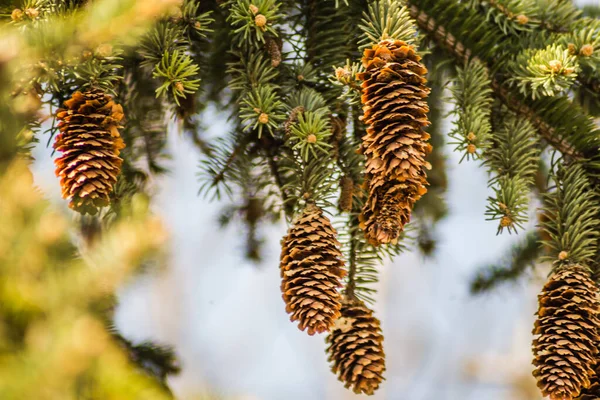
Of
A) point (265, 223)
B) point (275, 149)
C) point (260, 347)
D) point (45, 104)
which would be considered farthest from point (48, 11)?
point (260, 347)

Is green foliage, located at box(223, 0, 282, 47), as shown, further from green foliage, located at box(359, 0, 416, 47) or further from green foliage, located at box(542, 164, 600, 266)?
green foliage, located at box(542, 164, 600, 266)

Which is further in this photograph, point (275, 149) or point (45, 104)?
point (275, 149)

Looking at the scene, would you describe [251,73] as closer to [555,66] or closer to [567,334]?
[555,66]

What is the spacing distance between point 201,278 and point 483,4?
3.02m

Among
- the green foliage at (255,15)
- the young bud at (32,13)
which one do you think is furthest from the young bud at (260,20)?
the young bud at (32,13)

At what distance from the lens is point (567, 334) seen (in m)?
0.56

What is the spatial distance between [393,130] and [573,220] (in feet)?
0.83

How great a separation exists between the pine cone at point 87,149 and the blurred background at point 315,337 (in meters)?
2.20

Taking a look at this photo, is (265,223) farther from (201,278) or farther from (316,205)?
(201,278)

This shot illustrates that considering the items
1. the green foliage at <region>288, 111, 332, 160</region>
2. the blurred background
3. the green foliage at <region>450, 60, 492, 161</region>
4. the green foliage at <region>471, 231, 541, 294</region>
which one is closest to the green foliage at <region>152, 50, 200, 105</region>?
the green foliage at <region>288, 111, 332, 160</region>

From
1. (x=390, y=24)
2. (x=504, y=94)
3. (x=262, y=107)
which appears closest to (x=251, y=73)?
(x=262, y=107)

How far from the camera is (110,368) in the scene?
0.29 meters

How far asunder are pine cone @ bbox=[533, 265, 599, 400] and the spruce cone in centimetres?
19

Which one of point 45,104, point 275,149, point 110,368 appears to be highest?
point 275,149
